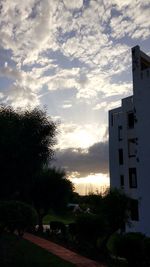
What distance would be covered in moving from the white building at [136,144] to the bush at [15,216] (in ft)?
51.0

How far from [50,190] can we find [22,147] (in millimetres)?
8522

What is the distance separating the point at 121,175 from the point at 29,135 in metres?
11.6

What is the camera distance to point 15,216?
17328 mm

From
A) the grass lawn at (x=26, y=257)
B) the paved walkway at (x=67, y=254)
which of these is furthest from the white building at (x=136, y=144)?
the grass lawn at (x=26, y=257)

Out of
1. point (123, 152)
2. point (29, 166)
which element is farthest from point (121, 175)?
point (29, 166)

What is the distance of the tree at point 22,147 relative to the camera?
29.2 metres

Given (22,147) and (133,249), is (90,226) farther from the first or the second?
(22,147)

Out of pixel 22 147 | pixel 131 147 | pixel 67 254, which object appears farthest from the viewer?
pixel 131 147

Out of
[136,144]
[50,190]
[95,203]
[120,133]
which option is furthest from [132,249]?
[120,133]

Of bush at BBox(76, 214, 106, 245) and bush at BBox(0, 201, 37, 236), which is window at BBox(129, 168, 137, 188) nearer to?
bush at BBox(76, 214, 106, 245)

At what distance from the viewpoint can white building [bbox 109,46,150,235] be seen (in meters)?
31.5

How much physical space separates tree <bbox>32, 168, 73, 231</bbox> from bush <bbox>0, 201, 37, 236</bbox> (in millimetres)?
17808

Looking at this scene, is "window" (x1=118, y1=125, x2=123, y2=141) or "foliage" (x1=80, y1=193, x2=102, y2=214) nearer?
"foliage" (x1=80, y1=193, x2=102, y2=214)

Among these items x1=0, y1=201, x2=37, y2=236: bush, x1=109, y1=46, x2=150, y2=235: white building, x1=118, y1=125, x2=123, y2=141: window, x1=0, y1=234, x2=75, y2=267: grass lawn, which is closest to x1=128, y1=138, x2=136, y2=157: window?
x1=109, y1=46, x2=150, y2=235: white building
